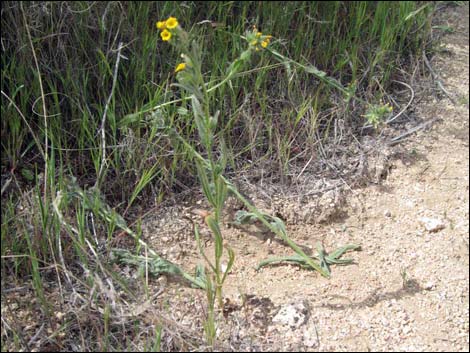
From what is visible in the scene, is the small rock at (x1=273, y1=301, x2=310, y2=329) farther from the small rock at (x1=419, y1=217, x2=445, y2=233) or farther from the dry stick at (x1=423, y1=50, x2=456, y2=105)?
the dry stick at (x1=423, y1=50, x2=456, y2=105)

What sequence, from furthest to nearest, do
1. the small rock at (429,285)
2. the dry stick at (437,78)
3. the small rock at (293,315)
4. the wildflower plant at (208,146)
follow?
1. the dry stick at (437,78)
2. the small rock at (429,285)
3. the small rock at (293,315)
4. the wildflower plant at (208,146)

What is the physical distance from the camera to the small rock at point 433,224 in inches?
94.3

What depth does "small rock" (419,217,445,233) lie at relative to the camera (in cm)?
239

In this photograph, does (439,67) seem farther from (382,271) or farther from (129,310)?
(129,310)

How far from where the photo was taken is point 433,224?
2.40 m

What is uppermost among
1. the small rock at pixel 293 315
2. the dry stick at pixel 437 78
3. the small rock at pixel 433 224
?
the dry stick at pixel 437 78

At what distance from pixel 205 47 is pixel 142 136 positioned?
1.55ft

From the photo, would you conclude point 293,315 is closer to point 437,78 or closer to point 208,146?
point 208,146

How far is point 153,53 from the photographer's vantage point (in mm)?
2762

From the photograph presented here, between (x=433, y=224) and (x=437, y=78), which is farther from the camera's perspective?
(x=437, y=78)

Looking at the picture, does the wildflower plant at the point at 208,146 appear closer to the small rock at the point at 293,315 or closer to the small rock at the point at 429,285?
the small rock at the point at 293,315

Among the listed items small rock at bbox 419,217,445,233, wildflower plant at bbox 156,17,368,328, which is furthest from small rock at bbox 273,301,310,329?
small rock at bbox 419,217,445,233

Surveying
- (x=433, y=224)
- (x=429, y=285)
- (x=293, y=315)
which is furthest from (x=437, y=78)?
(x=293, y=315)

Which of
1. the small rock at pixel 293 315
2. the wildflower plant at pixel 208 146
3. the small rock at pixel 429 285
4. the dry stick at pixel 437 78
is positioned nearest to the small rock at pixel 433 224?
the small rock at pixel 429 285
